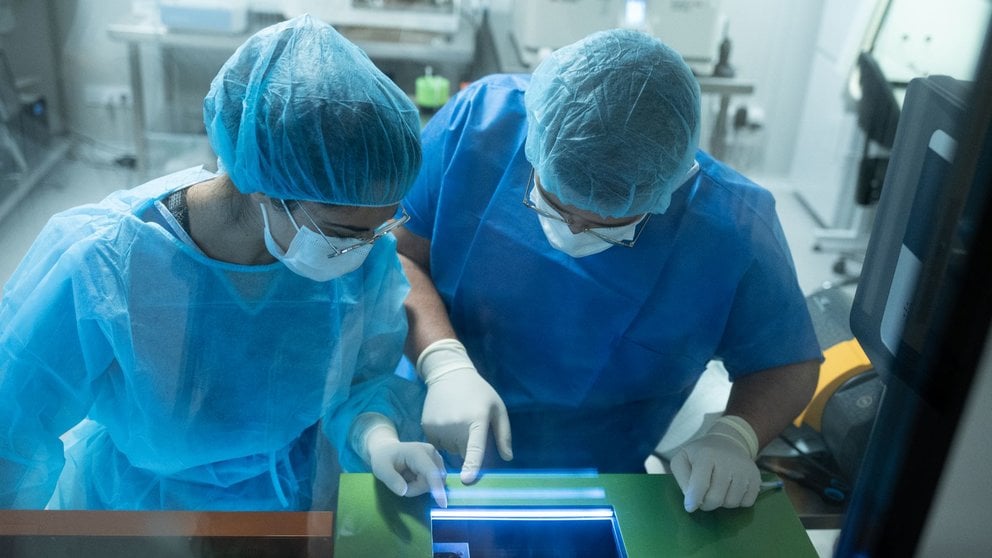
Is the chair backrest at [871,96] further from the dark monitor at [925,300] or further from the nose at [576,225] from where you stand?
the dark monitor at [925,300]

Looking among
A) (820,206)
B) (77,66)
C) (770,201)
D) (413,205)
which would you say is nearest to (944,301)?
(770,201)

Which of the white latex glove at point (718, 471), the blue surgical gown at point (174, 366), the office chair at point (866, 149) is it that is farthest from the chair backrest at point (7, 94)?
the office chair at point (866, 149)

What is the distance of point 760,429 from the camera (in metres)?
1.18

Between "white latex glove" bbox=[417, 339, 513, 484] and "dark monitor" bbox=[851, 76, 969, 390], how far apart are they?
474mm

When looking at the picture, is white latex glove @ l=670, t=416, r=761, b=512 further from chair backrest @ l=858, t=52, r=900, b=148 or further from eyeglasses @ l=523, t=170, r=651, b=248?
chair backrest @ l=858, t=52, r=900, b=148

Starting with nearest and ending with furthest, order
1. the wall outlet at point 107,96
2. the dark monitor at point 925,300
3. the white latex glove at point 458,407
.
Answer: the dark monitor at point 925,300 < the wall outlet at point 107,96 < the white latex glove at point 458,407

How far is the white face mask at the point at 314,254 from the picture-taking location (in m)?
0.99

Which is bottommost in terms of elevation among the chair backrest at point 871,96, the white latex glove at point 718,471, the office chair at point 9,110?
the white latex glove at point 718,471

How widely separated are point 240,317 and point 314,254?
14 centimetres

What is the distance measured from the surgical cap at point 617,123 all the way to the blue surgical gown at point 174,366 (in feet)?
0.93

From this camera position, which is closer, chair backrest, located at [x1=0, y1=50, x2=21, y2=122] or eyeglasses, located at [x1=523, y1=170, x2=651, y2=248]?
chair backrest, located at [x1=0, y1=50, x2=21, y2=122]

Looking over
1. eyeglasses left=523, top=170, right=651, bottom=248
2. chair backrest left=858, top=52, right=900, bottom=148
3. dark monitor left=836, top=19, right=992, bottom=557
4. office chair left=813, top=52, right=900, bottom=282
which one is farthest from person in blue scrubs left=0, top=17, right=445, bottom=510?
chair backrest left=858, top=52, right=900, bottom=148

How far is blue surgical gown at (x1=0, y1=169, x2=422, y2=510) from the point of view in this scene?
939mm

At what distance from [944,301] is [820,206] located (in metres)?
2.53
